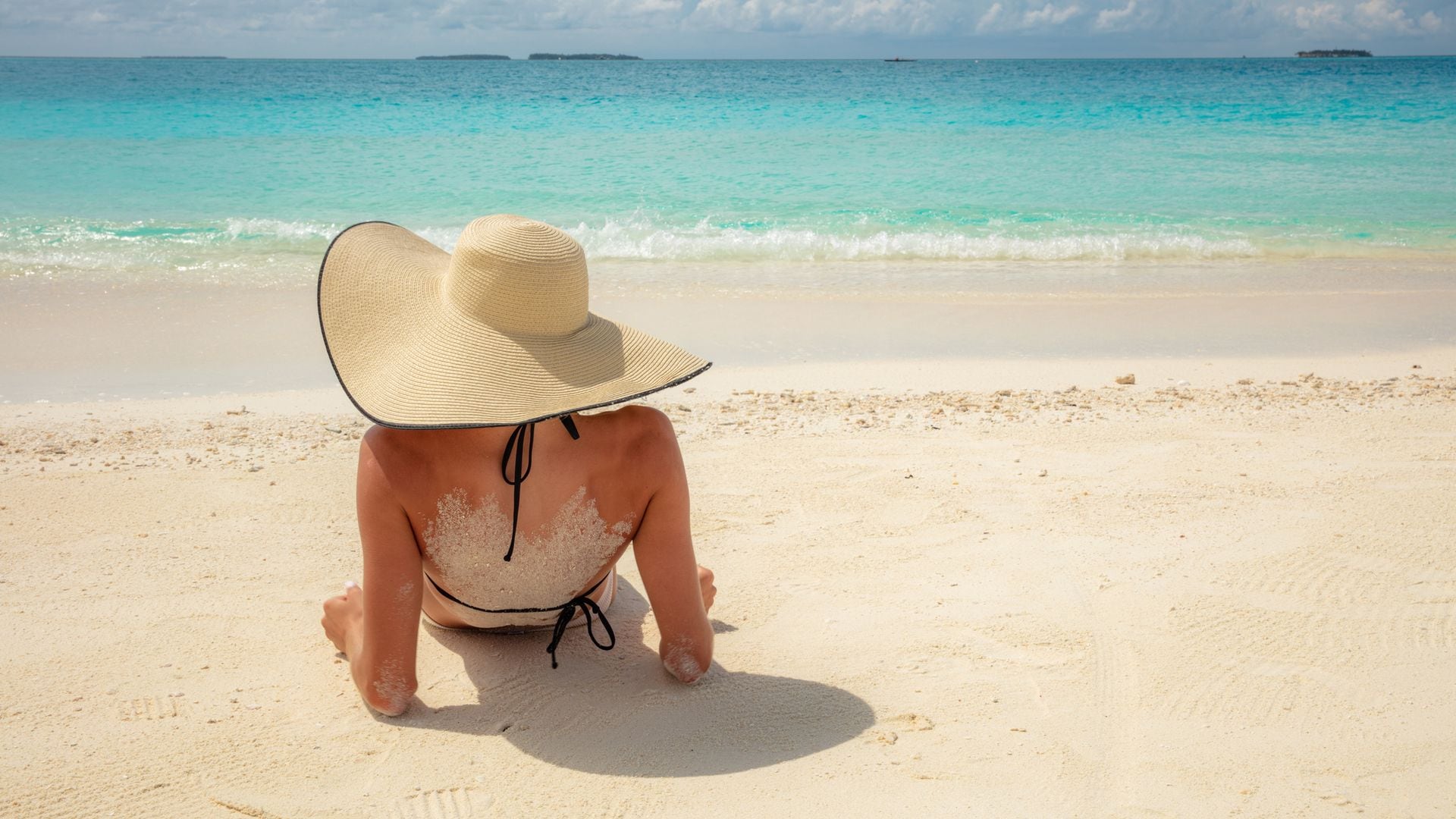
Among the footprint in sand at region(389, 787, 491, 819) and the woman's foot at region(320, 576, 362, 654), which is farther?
the woman's foot at region(320, 576, 362, 654)

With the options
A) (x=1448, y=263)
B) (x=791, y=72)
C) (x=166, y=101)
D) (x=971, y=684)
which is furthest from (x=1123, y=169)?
(x=791, y=72)

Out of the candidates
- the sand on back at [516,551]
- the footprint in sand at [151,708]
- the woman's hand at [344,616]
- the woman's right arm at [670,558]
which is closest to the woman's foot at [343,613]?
the woman's hand at [344,616]

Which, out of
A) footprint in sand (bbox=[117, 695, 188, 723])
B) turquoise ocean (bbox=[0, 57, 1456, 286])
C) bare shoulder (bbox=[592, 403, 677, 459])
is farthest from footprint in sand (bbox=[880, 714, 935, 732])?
turquoise ocean (bbox=[0, 57, 1456, 286])

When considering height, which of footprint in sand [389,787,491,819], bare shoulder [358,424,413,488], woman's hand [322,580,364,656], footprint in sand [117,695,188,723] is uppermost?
bare shoulder [358,424,413,488]

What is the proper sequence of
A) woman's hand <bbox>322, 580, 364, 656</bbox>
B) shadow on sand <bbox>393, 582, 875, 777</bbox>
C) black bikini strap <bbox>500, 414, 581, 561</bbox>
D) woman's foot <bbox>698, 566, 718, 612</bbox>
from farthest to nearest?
woman's foot <bbox>698, 566, 718, 612</bbox> < woman's hand <bbox>322, 580, 364, 656</bbox> < shadow on sand <bbox>393, 582, 875, 777</bbox> < black bikini strap <bbox>500, 414, 581, 561</bbox>

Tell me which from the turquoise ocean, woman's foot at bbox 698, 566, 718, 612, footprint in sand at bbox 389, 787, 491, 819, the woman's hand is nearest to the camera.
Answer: footprint in sand at bbox 389, 787, 491, 819

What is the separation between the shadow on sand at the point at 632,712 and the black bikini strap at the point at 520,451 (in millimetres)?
527

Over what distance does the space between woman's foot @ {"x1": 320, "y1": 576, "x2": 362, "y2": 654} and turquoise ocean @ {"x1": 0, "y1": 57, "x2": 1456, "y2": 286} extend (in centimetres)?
614

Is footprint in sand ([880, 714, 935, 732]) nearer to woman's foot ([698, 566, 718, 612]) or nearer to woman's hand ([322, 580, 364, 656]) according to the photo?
woman's foot ([698, 566, 718, 612])

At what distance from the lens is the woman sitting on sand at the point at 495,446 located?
1.85 metres

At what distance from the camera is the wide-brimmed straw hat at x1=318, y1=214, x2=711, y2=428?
1798 millimetres

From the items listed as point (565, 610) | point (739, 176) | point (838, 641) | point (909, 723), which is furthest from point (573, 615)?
point (739, 176)

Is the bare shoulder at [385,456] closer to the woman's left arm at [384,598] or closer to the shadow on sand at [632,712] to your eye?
the woman's left arm at [384,598]

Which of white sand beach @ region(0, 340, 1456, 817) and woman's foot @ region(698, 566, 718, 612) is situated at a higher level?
woman's foot @ region(698, 566, 718, 612)
